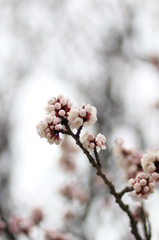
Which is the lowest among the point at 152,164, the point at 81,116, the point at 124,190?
the point at 124,190

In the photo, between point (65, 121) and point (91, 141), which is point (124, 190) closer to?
point (91, 141)

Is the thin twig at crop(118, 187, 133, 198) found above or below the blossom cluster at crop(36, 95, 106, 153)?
below

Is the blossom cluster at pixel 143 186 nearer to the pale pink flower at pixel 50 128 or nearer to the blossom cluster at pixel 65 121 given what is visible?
the blossom cluster at pixel 65 121

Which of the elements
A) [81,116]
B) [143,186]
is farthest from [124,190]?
[81,116]

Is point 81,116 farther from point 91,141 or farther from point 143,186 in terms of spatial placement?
point 143,186

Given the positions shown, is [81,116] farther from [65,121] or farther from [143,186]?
[143,186]

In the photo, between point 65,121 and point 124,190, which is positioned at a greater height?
point 65,121

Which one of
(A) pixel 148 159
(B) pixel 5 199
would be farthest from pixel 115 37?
(A) pixel 148 159

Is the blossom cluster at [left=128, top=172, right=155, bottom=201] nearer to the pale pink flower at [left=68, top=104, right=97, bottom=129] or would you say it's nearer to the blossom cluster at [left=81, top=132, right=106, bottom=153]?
the blossom cluster at [left=81, top=132, right=106, bottom=153]

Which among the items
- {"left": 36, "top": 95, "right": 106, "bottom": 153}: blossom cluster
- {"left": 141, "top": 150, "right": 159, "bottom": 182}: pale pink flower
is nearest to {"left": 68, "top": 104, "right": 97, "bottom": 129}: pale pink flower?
{"left": 36, "top": 95, "right": 106, "bottom": 153}: blossom cluster

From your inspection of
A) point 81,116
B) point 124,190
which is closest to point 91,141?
point 81,116

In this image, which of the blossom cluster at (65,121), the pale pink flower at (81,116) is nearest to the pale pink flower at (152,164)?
the blossom cluster at (65,121)
